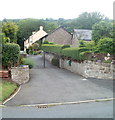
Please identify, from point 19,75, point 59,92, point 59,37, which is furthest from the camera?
point 59,37

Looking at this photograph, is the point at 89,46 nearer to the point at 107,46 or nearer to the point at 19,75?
the point at 107,46

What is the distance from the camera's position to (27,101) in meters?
9.64

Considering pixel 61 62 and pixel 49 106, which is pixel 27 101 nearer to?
pixel 49 106

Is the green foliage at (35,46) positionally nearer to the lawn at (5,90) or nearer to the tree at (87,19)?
the tree at (87,19)

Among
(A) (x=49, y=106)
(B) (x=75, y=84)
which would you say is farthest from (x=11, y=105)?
(B) (x=75, y=84)

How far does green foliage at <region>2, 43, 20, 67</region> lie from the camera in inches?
553

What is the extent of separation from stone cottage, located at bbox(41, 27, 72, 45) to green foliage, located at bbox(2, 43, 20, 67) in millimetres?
23627

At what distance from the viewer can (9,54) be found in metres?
14.1

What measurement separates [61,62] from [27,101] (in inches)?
602

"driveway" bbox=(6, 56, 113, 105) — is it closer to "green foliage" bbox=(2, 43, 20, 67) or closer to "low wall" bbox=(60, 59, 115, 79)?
"low wall" bbox=(60, 59, 115, 79)

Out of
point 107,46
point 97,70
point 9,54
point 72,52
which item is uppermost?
point 107,46

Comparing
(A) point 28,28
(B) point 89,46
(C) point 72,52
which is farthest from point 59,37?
(A) point 28,28

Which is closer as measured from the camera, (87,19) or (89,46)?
(89,46)

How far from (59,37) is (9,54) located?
2472cm
